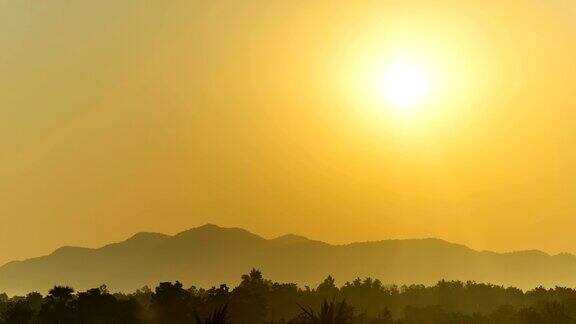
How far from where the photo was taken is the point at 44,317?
473ft

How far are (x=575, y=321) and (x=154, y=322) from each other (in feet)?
281

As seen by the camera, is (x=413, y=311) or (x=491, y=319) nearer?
(x=491, y=319)

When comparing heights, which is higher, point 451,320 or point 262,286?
point 262,286

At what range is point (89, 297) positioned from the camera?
152m

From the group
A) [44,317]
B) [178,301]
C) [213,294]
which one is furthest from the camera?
[213,294]

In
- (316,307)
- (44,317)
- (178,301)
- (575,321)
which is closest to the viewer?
(44,317)

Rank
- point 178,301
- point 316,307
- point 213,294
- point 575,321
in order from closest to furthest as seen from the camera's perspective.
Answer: point 575,321, point 178,301, point 213,294, point 316,307

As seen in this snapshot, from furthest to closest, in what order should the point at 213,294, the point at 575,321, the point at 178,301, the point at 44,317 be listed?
the point at 213,294
the point at 178,301
the point at 575,321
the point at 44,317

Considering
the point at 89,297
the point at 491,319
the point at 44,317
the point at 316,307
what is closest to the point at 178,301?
the point at 89,297

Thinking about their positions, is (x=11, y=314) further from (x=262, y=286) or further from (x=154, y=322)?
(x=262, y=286)

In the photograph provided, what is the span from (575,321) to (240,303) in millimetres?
69834

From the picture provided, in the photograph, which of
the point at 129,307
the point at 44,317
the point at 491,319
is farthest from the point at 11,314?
the point at 491,319

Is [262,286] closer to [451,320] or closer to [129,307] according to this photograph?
[129,307]

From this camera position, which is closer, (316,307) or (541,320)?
(541,320)
